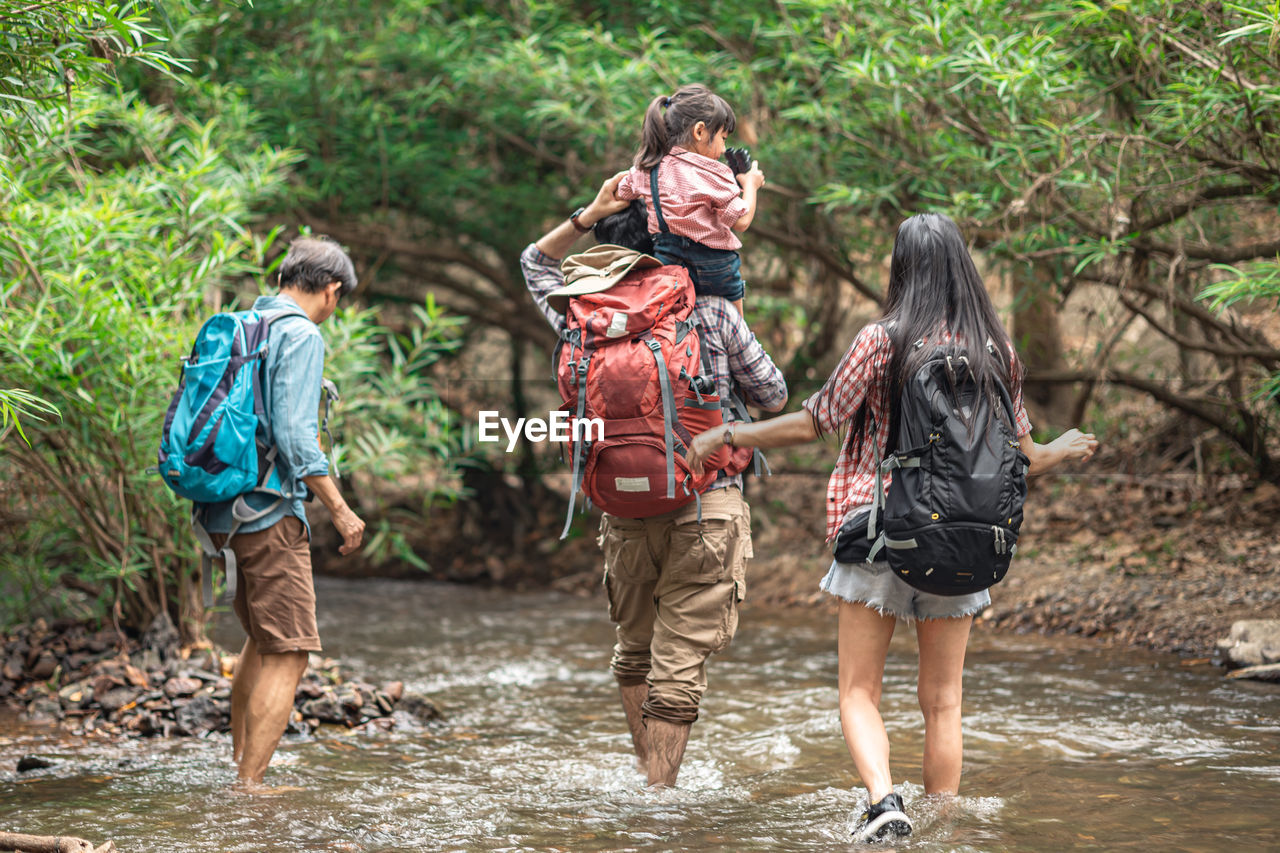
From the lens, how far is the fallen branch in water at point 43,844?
2.74 metres

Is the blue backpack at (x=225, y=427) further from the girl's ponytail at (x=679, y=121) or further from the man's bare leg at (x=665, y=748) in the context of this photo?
the man's bare leg at (x=665, y=748)

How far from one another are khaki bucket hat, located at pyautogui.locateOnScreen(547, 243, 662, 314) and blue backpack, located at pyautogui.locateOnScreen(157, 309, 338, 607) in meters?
0.93

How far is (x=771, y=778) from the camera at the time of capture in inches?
159

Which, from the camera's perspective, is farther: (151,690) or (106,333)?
(151,690)

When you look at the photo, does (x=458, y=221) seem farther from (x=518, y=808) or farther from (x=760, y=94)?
(x=518, y=808)

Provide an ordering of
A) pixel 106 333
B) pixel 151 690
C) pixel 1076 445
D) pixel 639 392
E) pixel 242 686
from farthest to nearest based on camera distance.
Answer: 1. pixel 151 690
2. pixel 106 333
3. pixel 242 686
4. pixel 639 392
5. pixel 1076 445

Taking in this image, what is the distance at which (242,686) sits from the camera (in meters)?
4.07

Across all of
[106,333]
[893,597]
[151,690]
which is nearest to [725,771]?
[893,597]

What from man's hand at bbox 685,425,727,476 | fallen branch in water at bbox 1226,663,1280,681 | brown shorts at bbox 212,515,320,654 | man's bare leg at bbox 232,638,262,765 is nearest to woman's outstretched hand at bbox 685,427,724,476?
man's hand at bbox 685,425,727,476

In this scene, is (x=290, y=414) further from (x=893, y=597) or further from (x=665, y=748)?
(x=893, y=597)

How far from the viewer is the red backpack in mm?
3342

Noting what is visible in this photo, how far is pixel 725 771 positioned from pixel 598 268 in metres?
1.90

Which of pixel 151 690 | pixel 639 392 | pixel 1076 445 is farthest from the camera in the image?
pixel 151 690

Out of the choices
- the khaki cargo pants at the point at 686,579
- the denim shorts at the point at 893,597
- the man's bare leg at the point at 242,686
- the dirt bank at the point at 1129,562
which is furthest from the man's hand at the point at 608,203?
the dirt bank at the point at 1129,562
